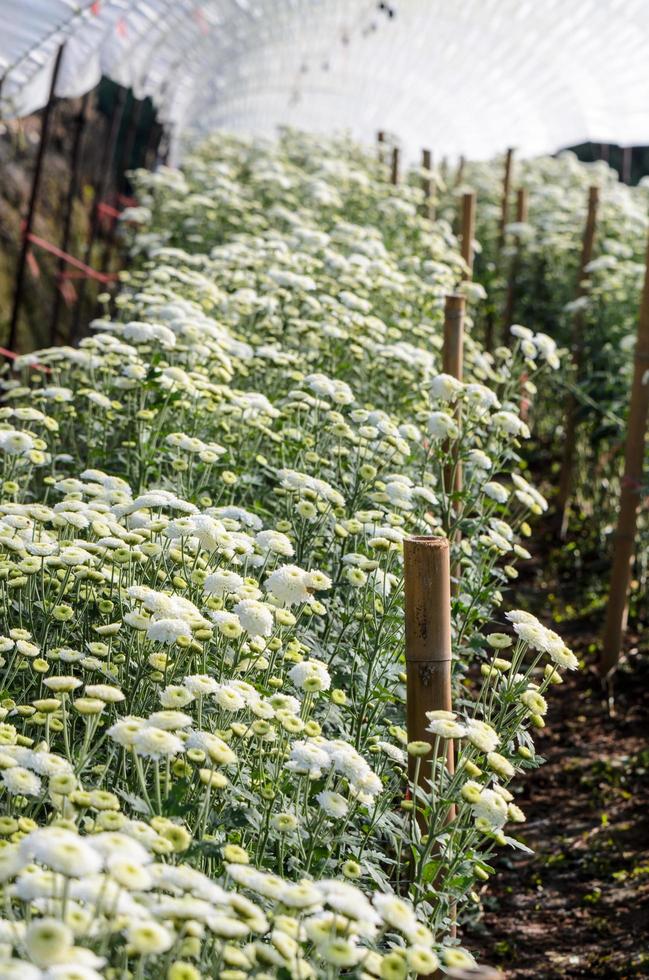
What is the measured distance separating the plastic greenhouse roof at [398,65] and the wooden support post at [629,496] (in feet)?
12.8

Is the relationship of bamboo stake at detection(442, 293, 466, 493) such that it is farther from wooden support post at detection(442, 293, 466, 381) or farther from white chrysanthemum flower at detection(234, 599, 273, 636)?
white chrysanthemum flower at detection(234, 599, 273, 636)

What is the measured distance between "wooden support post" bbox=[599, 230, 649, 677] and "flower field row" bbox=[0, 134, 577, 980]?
68 cm

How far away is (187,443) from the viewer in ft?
11.3

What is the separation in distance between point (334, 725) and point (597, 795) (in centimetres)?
235

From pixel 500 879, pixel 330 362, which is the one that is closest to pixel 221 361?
pixel 330 362

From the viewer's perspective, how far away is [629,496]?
18.0ft

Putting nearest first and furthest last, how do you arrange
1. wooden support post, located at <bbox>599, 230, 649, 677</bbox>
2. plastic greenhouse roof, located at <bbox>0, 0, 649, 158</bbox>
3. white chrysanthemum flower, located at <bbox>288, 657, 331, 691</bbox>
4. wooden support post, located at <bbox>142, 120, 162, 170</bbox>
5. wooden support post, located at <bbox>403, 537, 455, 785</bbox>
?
1. white chrysanthemum flower, located at <bbox>288, 657, 331, 691</bbox>
2. wooden support post, located at <bbox>403, 537, 455, 785</bbox>
3. wooden support post, located at <bbox>599, 230, 649, 677</bbox>
4. plastic greenhouse roof, located at <bbox>0, 0, 649, 158</bbox>
5. wooden support post, located at <bbox>142, 120, 162, 170</bbox>

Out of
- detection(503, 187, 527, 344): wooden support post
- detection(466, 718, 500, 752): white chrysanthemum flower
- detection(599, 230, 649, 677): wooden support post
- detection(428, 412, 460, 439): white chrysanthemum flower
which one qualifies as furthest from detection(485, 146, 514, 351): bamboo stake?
detection(466, 718, 500, 752): white chrysanthemum flower

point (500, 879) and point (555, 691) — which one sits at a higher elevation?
point (555, 691)

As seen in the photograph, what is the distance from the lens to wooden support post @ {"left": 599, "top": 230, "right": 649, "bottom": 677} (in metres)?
5.41

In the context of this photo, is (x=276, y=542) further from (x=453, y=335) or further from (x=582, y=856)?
(x=582, y=856)

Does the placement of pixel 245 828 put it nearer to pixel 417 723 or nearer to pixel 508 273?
pixel 417 723

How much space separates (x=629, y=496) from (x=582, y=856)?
1.60m

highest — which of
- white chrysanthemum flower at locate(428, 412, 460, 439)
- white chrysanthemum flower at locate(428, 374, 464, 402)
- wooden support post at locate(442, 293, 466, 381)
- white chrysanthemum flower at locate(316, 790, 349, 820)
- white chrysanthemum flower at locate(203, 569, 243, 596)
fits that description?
wooden support post at locate(442, 293, 466, 381)
